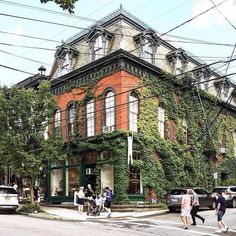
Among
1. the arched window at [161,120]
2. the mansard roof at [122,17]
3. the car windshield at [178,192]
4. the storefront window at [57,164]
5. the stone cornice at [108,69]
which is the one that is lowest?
the car windshield at [178,192]

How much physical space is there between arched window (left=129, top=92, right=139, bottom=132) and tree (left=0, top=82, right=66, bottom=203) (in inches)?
199

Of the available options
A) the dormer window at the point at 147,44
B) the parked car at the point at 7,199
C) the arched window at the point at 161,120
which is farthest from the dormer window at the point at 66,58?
the parked car at the point at 7,199

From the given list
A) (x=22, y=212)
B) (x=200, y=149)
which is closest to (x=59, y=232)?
(x=22, y=212)

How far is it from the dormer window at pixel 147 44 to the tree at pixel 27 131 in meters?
7.84

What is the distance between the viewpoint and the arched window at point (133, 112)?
3011cm

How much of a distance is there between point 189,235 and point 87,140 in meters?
15.6

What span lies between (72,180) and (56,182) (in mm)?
2425

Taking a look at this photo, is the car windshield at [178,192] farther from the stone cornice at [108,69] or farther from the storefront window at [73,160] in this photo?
the stone cornice at [108,69]

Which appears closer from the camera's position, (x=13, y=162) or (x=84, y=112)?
(x=13, y=162)

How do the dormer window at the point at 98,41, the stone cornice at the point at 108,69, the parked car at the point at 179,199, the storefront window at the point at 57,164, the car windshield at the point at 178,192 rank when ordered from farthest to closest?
the storefront window at the point at 57,164, the dormer window at the point at 98,41, the stone cornice at the point at 108,69, the car windshield at the point at 178,192, the parked car at the point at 179,199

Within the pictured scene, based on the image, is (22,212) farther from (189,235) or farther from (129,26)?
(129,26)

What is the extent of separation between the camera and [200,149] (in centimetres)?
3672

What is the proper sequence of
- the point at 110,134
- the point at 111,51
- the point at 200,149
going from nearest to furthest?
the point at 110,134 < the point at 111,51 < the point at 200,149

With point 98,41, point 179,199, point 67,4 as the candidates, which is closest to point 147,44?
point 98,41
